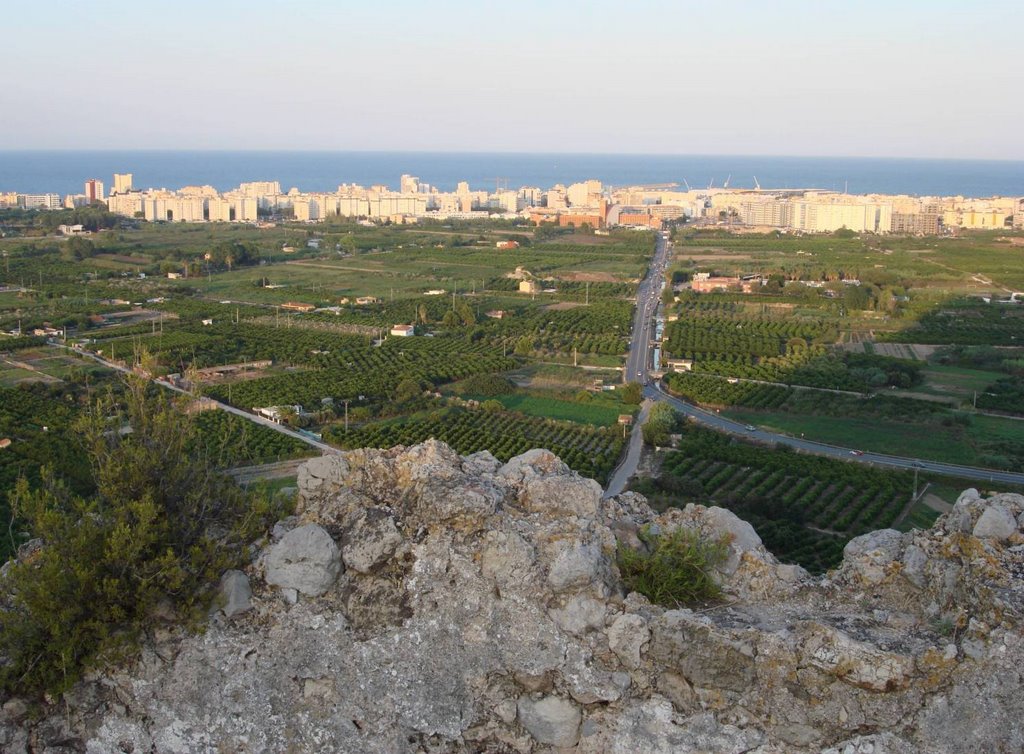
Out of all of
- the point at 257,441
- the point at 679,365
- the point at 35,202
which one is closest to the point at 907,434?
the point at 679,365

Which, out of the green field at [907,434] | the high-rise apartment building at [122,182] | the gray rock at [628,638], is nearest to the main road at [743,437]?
the green field at [907,434]

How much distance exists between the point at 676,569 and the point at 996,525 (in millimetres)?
1667

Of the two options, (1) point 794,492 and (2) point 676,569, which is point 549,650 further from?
(1) point 794,492

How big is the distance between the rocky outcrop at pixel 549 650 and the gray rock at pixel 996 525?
2cm

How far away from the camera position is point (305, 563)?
5523 mm

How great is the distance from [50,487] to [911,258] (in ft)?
245

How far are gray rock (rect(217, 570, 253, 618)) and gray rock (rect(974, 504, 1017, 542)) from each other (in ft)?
13.0

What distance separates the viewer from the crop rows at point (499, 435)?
2534cm

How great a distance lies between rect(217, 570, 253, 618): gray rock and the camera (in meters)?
5.48

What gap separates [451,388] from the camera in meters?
33.3

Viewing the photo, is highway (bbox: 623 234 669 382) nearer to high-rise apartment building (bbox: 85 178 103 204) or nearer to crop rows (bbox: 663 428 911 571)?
crop rows (bbox: 663 428 911 571)

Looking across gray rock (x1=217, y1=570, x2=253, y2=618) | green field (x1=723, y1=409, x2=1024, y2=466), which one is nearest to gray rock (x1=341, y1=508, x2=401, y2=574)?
gray rock (x1=217, y1=570, x2=253, y2=618)

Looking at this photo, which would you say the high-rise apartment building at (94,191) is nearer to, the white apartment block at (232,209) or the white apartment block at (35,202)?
the white apartment block at (35,202)

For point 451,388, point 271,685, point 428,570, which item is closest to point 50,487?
→ point 271,685
